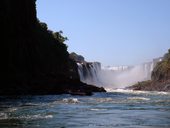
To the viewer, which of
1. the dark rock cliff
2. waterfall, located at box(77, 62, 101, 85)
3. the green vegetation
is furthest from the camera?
the green vegetation

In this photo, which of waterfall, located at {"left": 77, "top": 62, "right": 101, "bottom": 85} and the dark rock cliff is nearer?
the dark rock cliff

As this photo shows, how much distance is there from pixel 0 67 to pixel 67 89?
14.8 meters

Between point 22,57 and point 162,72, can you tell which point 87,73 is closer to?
point 162,72

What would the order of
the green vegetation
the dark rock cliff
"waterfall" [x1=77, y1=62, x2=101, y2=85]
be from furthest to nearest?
the green vegetation, "waterfall" [x1=77, y1=62, x2=101, y2=85], the dark rock cliff

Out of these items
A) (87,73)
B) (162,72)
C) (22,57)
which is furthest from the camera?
(162,72)

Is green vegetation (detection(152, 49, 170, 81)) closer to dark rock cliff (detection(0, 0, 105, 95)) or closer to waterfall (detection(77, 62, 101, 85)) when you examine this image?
waterfall (detection(77, 62, 101, 85))

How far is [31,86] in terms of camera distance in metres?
77.3

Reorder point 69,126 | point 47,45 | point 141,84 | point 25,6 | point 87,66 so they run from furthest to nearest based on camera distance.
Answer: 1. point 141,84
2. point 87,66
3. point 47,45
4. point 25,6
5. point 69,126

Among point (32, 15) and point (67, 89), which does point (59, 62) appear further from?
point (67, 89)

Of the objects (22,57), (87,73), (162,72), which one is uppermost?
(162,72)

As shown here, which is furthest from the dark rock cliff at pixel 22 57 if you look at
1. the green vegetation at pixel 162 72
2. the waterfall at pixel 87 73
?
the green vegetation at pixel 162 72

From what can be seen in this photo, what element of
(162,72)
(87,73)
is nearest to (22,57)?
(87,73)

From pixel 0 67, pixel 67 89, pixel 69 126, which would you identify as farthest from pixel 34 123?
pixel 67 89

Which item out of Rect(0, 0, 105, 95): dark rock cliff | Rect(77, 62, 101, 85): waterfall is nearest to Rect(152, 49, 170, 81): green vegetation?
Rect(77, 62, 101, 85): waterfall
